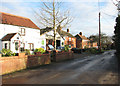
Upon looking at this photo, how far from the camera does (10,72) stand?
825cm

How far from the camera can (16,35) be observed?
757 inches

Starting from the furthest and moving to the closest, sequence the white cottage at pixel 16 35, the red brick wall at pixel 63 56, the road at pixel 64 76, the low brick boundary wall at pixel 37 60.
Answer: the white cottage at pixel 16 35, the red brick wall at pixel 63 56, the low brick boundary wall at pixel 37 60, the road at pixel 64 76

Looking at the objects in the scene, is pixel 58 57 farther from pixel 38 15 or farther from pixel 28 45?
pixel 28 45

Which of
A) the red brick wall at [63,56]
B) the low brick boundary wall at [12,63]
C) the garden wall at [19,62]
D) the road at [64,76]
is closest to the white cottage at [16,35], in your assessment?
the red brick wall at [63,56]

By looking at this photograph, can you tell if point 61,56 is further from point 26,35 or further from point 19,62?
point 26,35

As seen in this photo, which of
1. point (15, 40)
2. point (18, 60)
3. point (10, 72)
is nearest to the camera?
point (10, 72)

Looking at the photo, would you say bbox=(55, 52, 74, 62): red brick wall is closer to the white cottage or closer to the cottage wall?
the white cottage

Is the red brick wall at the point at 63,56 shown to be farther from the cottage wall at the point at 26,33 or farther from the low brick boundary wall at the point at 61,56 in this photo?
the cottage wall at the point at 26,33

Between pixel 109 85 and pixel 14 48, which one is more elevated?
pixel 14 48

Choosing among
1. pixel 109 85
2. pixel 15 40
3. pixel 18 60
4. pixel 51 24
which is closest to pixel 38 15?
pixel 51 24

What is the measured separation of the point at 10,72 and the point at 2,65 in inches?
34.2

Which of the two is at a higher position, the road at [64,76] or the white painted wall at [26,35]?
the white painted wall at [26,35]

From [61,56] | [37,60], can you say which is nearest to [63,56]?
[61,56]

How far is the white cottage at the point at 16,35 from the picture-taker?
18953 mm
